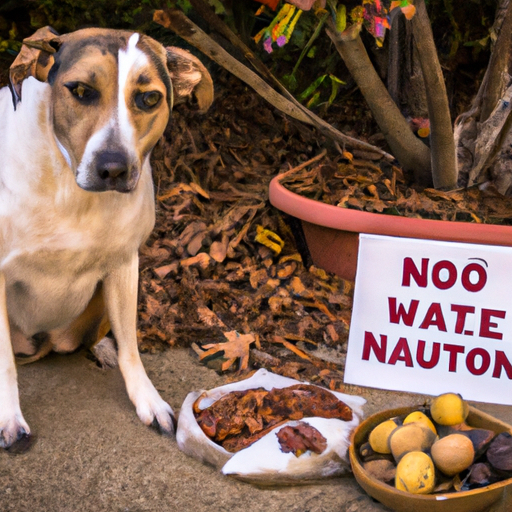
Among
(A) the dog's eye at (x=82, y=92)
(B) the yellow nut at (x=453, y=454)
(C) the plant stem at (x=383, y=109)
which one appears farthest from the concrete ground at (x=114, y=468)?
(C) the plant stem at (x=383, y=109)

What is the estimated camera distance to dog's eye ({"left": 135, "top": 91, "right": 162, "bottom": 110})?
1.82m

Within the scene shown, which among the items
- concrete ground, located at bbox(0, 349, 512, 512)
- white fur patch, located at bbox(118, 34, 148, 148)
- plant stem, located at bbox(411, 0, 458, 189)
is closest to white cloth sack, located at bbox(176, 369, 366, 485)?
concrete ground, located at bbox(0, 349, 512, 512)

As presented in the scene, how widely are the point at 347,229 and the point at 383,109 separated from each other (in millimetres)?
706

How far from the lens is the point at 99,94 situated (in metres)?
1.77

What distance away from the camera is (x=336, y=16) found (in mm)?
2533

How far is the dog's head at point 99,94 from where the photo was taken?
5.75 ft

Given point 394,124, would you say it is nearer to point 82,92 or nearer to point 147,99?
point 147,99

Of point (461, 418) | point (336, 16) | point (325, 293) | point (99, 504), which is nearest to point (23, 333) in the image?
point (99, 504)

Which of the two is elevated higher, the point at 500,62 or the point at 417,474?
the point at 500,62

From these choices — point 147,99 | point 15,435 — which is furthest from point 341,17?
point 15,435

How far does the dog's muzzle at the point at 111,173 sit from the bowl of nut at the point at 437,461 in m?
0.92

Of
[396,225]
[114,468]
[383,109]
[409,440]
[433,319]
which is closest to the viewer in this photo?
[409,440]

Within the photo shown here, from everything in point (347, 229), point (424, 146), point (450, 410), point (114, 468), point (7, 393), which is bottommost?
point (114, 468)

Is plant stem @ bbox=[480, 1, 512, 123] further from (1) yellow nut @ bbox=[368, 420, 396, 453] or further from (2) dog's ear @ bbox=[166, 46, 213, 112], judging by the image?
(1) yellow nut @ bbox=[368, 420, 396, 453]
